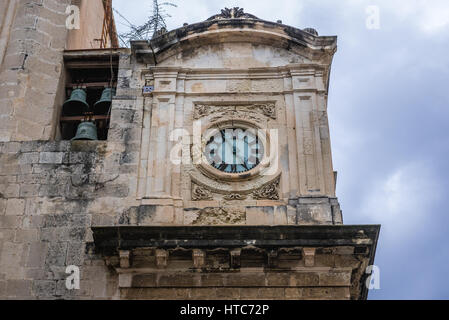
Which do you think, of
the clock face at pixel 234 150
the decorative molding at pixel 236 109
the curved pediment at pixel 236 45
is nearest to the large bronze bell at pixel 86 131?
the curved pediment at pixel 236 45

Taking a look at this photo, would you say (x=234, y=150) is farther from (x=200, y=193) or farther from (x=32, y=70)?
(x=32, y=70)

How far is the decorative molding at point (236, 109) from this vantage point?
489 inches

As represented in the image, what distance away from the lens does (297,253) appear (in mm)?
10281

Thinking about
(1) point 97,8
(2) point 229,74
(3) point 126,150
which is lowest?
(3) point 126,150

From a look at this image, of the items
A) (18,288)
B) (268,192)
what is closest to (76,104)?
(18,288)

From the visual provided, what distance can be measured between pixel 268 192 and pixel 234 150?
1052 mm

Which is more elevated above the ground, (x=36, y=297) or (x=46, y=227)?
(x=46, y=227)

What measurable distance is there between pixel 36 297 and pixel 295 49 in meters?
6.47

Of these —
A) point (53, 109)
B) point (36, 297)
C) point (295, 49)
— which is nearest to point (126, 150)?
point (53, 109)

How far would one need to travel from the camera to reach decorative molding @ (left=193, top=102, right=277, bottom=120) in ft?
40.7

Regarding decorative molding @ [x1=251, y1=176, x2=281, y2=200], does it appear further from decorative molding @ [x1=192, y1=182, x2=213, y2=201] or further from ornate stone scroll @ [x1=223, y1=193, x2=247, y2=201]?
decorative molding @ [x1=192, y1=182, x2=213, y2=201]

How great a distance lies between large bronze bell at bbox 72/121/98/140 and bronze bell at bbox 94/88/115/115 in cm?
52

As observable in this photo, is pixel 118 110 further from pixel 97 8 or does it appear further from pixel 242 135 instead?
pixel 97 8

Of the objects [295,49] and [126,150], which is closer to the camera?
[126,150]
